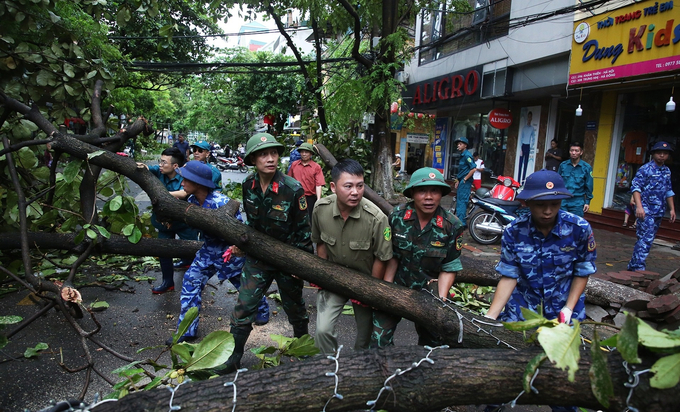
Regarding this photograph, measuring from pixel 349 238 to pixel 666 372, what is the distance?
1.85 metres

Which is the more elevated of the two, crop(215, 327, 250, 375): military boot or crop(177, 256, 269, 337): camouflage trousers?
crop(177, 256, 269, 337): camouflage trousers

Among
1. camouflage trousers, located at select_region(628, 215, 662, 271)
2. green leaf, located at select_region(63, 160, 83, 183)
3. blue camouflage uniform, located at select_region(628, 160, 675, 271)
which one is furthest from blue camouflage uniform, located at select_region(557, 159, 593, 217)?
green leaf, located at select_region(63, 160, 83, 183)

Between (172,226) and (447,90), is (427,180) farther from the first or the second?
(447,90)

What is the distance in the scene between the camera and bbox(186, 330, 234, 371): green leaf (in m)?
2.16

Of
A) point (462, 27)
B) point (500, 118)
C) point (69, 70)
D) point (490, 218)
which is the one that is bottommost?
point (490, 218)

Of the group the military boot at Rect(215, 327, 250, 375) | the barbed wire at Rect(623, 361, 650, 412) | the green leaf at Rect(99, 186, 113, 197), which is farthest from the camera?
the green leaf at Rect(99, 186, 113, 197)

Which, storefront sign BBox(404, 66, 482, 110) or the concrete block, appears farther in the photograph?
storefront sign BBox(404, 66, 482, 110)

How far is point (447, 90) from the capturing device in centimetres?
1374

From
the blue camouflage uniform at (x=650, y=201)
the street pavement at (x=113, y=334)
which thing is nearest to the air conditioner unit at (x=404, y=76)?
the blue camouflage uniform at (x=650, y=201)

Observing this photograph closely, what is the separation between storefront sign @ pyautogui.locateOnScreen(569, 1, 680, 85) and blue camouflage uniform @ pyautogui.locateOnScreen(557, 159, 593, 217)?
267 centimetres

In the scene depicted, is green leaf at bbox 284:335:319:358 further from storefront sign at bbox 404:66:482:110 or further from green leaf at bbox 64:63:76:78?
storefront sign at bbox 404:66:482:110

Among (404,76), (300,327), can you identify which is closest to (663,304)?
(300,327)

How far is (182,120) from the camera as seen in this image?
57.3 metres

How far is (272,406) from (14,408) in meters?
2.11
